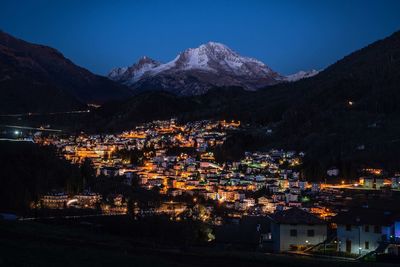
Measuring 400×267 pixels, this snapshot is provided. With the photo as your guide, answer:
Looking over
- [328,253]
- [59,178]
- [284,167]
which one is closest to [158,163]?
[284,167]

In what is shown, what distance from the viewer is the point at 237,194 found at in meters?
73.8

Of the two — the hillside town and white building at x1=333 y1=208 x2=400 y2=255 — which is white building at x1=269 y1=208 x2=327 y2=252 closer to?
the hillside town

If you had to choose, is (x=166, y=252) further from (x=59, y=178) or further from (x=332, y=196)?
(x=59, y=178)

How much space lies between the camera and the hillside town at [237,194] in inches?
1344

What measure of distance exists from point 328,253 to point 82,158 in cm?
8584

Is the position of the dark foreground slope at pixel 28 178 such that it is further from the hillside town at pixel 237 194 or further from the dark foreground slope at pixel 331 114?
the dark foreground slope at pixel 331 114

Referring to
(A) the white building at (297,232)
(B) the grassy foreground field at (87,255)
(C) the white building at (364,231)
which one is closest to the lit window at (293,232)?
(A) the white building at (297,232)

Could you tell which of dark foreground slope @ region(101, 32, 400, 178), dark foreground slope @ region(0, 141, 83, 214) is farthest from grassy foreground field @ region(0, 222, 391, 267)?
dark foreground slope @ region(101, 32, 400, 178)

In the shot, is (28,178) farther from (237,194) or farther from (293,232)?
(293,232)

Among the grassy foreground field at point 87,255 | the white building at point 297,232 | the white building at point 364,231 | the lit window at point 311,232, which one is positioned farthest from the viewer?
the lit window at point 311,232

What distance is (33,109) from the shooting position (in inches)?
7136

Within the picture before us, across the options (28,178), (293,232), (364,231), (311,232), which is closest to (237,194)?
(28,178)

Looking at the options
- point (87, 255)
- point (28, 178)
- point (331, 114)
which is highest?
point (331, 114)

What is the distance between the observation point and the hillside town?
112ft
